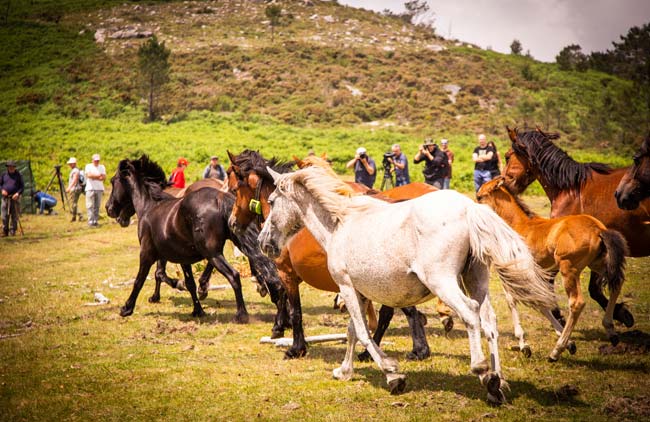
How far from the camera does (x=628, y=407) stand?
4.95 meters

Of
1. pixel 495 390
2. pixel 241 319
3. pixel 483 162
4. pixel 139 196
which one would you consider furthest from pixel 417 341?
pixel 483 162

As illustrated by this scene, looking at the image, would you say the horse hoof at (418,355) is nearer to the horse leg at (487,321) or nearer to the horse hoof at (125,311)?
the horse leg at (487,321)

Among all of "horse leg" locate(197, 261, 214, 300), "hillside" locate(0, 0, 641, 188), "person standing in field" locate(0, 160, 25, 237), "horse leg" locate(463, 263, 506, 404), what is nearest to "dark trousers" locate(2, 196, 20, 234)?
"person standing in field" locate(0, 160, 25, 237)

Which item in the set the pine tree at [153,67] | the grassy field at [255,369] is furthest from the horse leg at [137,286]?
the pine tree at [153,67]

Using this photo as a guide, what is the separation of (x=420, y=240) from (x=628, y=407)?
2.19 metres

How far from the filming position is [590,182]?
26.7 ft

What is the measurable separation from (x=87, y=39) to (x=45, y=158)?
1809 inches

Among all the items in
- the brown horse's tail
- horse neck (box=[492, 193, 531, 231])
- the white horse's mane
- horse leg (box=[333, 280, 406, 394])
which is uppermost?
the white horse's mane

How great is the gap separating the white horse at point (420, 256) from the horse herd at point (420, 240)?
0.03ft

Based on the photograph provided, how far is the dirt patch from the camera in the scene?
4.86m

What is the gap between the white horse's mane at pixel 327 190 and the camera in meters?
6.04

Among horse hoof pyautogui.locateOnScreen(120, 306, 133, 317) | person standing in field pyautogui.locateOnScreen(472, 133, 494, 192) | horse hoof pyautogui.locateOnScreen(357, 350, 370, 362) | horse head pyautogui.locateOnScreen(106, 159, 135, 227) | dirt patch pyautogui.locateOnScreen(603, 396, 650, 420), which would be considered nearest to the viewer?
dirt patch pyautogui.locateOnScreen(603, 396, 650, 420)

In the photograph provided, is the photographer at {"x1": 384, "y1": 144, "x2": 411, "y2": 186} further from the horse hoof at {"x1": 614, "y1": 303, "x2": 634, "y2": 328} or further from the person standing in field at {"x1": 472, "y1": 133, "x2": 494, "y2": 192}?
the horse hoof at {"x1": 614, "y1": 303, "x2": 634, "y2": 328}

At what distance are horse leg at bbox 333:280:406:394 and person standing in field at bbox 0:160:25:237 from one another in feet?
57.1
